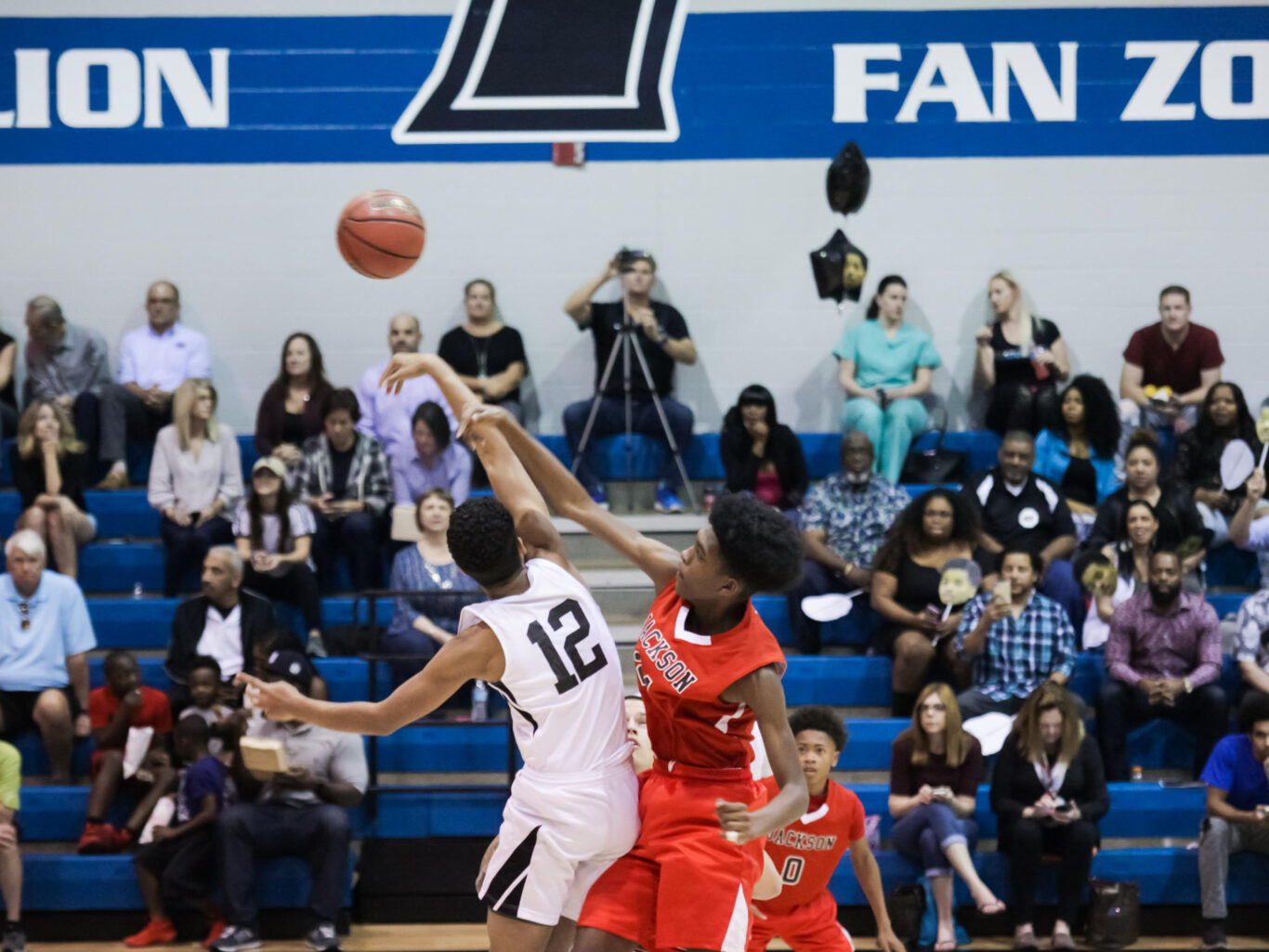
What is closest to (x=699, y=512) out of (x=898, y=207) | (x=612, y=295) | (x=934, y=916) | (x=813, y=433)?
(x=813, y=433)

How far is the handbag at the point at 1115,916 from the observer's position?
7.14 meters

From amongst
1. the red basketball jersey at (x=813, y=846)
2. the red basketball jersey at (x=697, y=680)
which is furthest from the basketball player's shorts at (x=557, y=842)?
the red basketball jersey at (x=813, y=846)

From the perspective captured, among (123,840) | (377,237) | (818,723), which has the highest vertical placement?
(377,237)

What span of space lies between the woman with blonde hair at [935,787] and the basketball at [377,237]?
3354 mm

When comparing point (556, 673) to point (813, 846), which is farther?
point (813, 846)

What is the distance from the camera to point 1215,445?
937 cm

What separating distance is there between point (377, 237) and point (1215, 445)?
5801mm

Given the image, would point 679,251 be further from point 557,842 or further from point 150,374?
point 557,842

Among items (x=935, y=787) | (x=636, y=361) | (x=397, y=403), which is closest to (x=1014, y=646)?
(x=935, y=787)

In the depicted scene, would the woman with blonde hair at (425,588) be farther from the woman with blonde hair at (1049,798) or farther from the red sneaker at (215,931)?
the woman with blonde hair at (1049,798)

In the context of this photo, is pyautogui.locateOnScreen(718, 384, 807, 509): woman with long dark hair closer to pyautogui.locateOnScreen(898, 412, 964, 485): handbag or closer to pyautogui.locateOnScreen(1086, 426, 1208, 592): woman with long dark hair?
pyautogui.locateOnScreen(898, 412, 964, 485): handbag

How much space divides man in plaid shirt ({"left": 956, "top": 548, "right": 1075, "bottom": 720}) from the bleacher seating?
1.57 ft

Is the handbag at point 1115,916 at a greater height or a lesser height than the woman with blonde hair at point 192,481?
lesser

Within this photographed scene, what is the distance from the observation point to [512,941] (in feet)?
12.7
